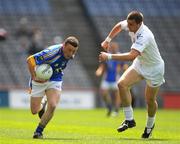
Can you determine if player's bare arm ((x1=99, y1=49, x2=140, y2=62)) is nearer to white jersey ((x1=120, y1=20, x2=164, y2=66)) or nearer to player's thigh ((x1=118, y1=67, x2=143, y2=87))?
white jersey ((x1=120, y1=20, x2=164, y2=66))

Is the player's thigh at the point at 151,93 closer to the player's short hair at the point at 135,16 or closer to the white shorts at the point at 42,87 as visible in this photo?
the player's short hair at the point at 135,16

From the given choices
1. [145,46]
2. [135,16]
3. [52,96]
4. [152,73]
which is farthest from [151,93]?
[52,96]

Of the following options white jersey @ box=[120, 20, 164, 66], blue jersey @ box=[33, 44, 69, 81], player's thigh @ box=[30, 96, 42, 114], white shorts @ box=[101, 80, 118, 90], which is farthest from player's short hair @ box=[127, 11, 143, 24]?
white shorts @ box=[101, 80, 118, 90]

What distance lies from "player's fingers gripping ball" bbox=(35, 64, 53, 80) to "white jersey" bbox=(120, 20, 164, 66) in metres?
1.67

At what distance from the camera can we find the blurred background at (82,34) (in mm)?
34312

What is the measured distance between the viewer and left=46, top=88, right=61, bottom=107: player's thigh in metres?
13.7

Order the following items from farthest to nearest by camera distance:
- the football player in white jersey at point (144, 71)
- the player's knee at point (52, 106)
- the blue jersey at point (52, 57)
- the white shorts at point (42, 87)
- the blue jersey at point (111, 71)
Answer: the blue jersey at point (111, 71), the white shorts at point (42, 87), the football player in white jersey at point (144, 71), the blue jersey at point (52, 57), the player's knee at point (52, 106)

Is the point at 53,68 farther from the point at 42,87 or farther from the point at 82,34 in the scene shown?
the point at 82,34

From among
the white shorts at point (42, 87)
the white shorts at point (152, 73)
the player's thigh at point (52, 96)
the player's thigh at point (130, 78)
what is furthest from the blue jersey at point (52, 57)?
the white shorts at point (152, 73)

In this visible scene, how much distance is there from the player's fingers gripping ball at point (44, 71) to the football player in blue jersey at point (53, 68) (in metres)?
0.06

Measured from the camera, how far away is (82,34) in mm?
38406

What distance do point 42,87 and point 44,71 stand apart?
21.0 inches

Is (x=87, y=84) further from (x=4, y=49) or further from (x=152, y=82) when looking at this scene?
Result: (x=152, y=82)

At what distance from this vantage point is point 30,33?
3659cm
